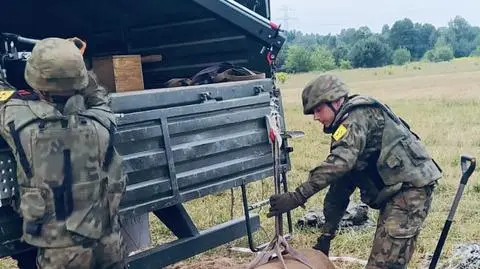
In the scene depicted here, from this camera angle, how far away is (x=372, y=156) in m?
3.65

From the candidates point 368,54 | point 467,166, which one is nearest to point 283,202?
point 467,166

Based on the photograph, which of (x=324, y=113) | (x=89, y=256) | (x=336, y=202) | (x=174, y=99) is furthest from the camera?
(x=336, y=202)

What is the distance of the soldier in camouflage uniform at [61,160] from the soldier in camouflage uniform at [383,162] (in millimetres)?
1057

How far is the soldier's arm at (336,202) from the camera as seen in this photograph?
394 centimetres

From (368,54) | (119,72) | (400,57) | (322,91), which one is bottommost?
(400,57)

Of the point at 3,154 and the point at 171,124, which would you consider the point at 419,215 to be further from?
the point at 3,154

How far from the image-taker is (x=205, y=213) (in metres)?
6.12

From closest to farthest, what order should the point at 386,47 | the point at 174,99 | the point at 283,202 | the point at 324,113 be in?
the point at 283,202 → the point at 174,99 → the point at 324,113 → the point at 386,47

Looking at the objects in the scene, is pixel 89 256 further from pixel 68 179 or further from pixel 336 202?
pixel 336 202

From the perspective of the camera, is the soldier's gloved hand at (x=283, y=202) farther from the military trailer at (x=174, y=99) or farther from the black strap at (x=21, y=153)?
the black strap at (x=21, y=153)

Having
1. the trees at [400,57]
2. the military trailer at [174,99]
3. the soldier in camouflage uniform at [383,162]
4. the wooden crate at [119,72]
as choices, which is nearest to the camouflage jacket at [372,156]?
the soldier in camouflage uniform at [383,162]

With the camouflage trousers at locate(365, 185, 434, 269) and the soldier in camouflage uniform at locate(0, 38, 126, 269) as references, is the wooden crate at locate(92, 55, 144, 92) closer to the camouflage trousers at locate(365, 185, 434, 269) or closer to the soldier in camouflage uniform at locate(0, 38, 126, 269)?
the soldier in camouflage uniform at locate(0, 38, 126, 269)

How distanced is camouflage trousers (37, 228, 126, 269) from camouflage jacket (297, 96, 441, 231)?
0.91 m

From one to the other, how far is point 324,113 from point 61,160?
4.62ft
